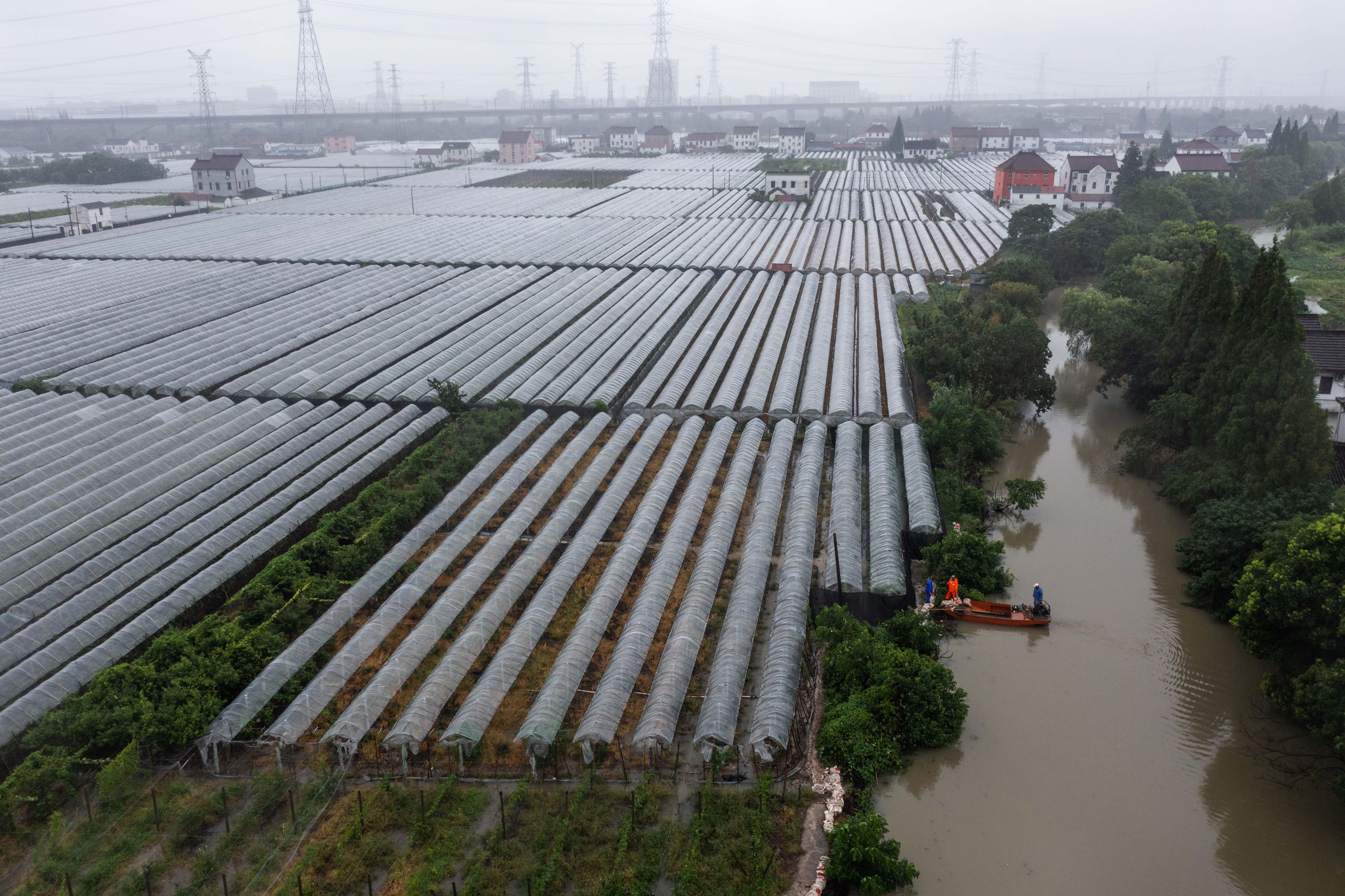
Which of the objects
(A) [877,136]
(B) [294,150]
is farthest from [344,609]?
(A) [877,136]

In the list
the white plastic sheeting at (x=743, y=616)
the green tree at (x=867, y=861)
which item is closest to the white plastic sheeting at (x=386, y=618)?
the white plastic sheeting at (x=743, y=616)

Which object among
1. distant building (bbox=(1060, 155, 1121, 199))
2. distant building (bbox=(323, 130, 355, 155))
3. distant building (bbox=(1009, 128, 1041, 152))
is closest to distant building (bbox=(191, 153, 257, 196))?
distant building (bbox=(1060, 155, 1121, 199))

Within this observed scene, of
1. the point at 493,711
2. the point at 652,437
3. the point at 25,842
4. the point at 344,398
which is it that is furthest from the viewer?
the point at 344,398

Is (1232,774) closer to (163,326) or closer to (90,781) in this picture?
(90,781)

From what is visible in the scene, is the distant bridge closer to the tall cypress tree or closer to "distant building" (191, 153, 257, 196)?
"distant building" (191, 153, 257, 196)

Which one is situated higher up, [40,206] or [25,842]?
[40,206]

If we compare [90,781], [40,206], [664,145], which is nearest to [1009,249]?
[90,781]
